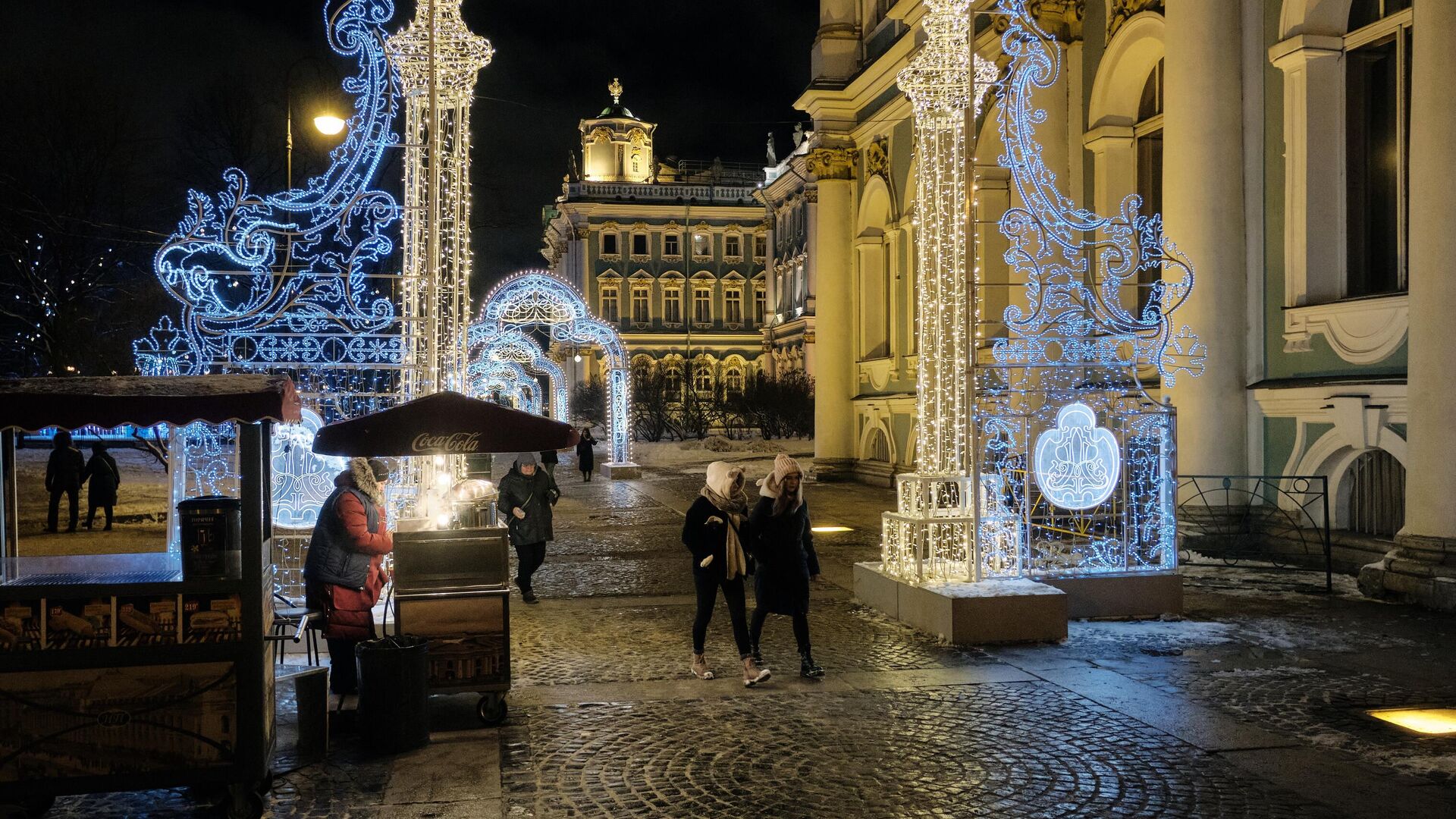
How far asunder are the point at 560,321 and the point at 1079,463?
24.2 m

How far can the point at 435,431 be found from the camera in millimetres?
8719

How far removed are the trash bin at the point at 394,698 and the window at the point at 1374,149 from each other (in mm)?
11940

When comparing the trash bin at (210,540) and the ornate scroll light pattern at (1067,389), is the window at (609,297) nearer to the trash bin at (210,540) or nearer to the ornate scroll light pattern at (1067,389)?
the ornate scroll light pattern at (1067,389)

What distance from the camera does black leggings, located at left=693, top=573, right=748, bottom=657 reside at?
934 cm

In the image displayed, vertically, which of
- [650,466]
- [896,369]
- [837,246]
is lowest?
[650,466]

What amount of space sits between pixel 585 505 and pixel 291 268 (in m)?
16.0

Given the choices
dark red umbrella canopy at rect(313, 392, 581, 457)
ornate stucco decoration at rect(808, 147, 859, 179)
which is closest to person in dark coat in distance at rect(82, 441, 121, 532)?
dark red umbrella canopy at rect(313, 392, 581, 457)

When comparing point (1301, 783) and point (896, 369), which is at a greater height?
point (896, 369)

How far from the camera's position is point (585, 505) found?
88.2 ft

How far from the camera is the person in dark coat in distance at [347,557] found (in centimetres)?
859

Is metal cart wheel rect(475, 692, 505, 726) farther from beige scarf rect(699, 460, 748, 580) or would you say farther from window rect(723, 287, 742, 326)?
window rect(723, 287, 742, 326)

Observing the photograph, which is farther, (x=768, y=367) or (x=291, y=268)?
(x=768, y=367)

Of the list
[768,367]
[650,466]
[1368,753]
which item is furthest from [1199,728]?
[768,367]

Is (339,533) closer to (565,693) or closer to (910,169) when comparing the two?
(565,693)
